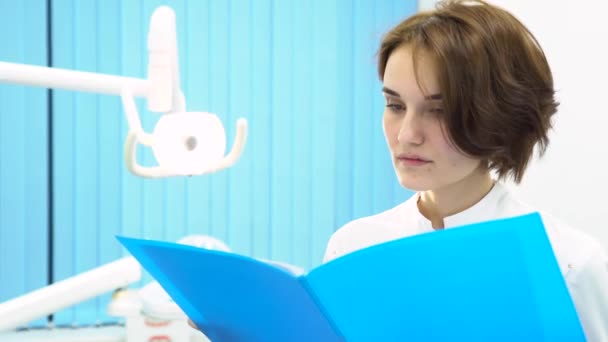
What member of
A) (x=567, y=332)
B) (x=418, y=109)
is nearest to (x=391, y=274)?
(x=567, y=332)

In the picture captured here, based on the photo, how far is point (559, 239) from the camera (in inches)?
43.6

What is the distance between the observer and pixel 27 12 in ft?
8.26

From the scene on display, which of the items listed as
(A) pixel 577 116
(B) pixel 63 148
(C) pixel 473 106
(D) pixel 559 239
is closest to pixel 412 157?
(C) pixel 473 106

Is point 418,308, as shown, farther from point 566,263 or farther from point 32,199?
point 32,199

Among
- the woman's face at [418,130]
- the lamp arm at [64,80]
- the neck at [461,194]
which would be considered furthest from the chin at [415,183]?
the lamp arm at [64,80]

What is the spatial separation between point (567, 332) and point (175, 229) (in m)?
2.03

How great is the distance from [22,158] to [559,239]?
191 centimetres

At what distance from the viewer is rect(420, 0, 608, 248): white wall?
2.31 meters

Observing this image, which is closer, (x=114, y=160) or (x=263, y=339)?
(x=263, y=339)

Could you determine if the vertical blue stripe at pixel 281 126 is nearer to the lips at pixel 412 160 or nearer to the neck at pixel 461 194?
the neck at pixel 461 194

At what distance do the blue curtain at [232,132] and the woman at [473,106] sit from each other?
160 centimetres

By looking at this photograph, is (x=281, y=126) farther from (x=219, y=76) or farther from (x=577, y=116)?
(x=577, y=116)

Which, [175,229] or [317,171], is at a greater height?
[317,171]

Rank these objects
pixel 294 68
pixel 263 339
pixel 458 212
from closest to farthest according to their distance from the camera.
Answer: pixel 263 339
pixel 458 212
pixel 294 68
